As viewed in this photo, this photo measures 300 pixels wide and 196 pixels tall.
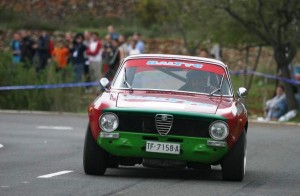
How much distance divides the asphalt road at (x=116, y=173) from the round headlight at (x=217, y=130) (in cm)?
57

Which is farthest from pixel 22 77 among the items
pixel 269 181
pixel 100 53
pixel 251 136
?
pixel 269 181

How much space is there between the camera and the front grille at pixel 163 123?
43.4 feet

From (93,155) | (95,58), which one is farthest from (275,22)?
(93,155)

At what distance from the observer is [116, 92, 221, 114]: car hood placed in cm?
1341

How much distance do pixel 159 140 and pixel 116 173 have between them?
1356 millimetres

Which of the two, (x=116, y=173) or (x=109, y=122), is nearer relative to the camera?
(x=109, y=122)

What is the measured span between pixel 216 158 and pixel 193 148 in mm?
365

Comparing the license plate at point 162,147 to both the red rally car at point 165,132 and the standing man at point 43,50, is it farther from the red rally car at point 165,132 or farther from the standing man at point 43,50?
the standing man at point 43,50

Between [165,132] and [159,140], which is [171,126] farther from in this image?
[159,140]

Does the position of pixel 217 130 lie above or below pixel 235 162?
above

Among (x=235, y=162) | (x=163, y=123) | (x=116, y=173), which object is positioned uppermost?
(x=163, y=123)

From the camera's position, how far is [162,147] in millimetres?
13234

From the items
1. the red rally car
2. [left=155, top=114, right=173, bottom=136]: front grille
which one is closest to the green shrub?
the red rally car

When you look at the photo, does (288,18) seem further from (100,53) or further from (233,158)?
(233,158)
